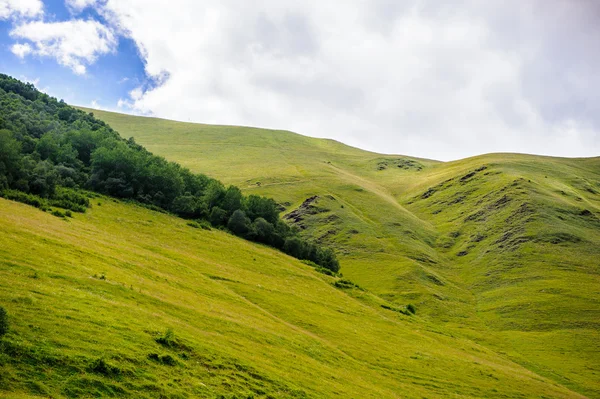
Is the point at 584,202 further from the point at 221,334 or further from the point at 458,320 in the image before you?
the point at 221,334

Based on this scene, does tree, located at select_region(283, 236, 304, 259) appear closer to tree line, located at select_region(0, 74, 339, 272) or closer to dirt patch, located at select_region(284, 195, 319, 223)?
tree line, located at select_region(0, 74, 339, 272)

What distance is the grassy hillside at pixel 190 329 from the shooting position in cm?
2198

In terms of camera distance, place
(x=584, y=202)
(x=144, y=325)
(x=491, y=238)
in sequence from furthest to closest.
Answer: (x=584, y=202), (x=491, y=238), (x=144, y=325)

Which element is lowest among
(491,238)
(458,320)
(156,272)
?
(458,320)

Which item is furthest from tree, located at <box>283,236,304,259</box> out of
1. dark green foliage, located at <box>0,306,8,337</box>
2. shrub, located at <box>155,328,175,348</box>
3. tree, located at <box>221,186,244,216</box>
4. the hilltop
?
dark green foliage, located at <box>0,306,8,337</box>

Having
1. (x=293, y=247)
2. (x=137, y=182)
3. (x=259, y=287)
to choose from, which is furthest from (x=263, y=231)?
(x=259, y=287)

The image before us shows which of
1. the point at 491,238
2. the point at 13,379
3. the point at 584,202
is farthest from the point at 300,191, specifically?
the point at 13,379

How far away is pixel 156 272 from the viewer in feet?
153

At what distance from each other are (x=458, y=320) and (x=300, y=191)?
97.7 m

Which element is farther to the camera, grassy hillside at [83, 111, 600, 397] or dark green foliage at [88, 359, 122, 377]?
grassy hillside at [83, 111, 600, 397]

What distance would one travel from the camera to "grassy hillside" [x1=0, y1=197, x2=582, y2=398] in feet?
72.1

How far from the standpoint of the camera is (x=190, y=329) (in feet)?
104

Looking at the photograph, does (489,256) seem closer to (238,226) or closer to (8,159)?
(238,226)

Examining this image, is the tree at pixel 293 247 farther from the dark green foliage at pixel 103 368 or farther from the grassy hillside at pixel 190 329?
the dark green foliage at pixel 103 368
